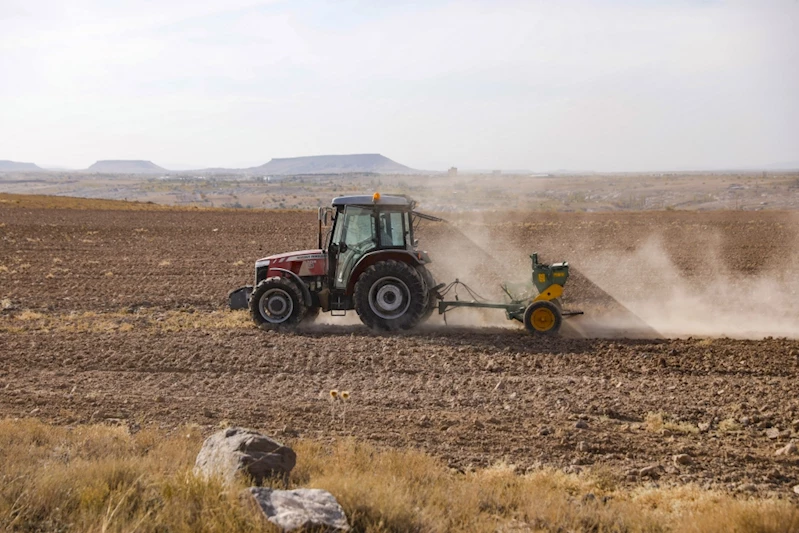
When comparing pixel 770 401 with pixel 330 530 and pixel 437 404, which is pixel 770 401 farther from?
pixel 330 530

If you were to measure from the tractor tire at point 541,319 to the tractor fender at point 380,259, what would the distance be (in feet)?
7.18

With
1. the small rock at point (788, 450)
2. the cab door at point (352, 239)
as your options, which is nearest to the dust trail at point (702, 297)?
the cab door at point (352, 239)

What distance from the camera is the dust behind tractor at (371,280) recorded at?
13.5m

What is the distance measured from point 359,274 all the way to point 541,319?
11.1 ft

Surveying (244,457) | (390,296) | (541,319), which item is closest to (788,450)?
(244,457)

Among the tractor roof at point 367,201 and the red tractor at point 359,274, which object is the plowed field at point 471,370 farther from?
the tractor roof at point 367,201

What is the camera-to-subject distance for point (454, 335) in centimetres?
Answer: 1362

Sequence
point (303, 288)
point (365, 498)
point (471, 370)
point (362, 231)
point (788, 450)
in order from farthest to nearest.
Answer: point (303, 288), point (362, 231), point (471, 370), point (788, 450), point (365, 498)

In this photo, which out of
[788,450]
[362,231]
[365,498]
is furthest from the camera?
[362,231]

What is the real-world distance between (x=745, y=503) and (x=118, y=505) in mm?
4982

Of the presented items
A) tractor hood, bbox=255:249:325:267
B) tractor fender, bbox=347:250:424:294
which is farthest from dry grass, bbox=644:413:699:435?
tractor hood, bbox=255:249:325:267

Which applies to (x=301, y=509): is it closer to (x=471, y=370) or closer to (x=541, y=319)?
(x=471, y=370)

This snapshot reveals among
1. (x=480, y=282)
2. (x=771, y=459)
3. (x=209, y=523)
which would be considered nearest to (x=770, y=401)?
Result: (x=771, y=459)

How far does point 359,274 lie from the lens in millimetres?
13695
